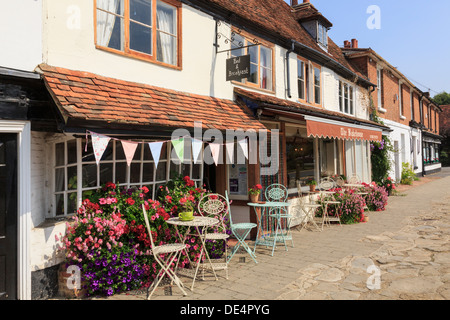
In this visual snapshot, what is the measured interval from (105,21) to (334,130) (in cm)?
628

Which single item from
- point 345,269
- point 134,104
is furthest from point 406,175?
point 134,104

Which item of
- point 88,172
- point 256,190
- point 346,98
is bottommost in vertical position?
point 256,190

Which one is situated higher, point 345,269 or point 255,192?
point 255,192

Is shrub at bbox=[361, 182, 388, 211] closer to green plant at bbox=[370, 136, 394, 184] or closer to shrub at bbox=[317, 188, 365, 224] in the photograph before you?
shrub at bbox=[317, 188, 365, 224]

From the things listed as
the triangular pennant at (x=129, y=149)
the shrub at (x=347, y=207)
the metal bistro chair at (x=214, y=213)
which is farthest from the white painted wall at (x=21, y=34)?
the shrub at (x=347, y=207)

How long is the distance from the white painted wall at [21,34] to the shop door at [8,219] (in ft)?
3.28

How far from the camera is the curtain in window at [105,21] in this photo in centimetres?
547

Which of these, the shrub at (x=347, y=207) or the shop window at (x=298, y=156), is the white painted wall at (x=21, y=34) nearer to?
the shop window at (x=298, y=156)

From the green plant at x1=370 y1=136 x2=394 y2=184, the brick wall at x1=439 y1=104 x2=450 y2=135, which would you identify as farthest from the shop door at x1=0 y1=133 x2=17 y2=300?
Result: the brick wall at x1=439 y1=104 x2=450 y2=135

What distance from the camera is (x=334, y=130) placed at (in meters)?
8.87

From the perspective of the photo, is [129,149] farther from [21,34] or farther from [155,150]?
[21,34]

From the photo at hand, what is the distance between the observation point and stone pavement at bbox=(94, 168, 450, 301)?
4574 mm
